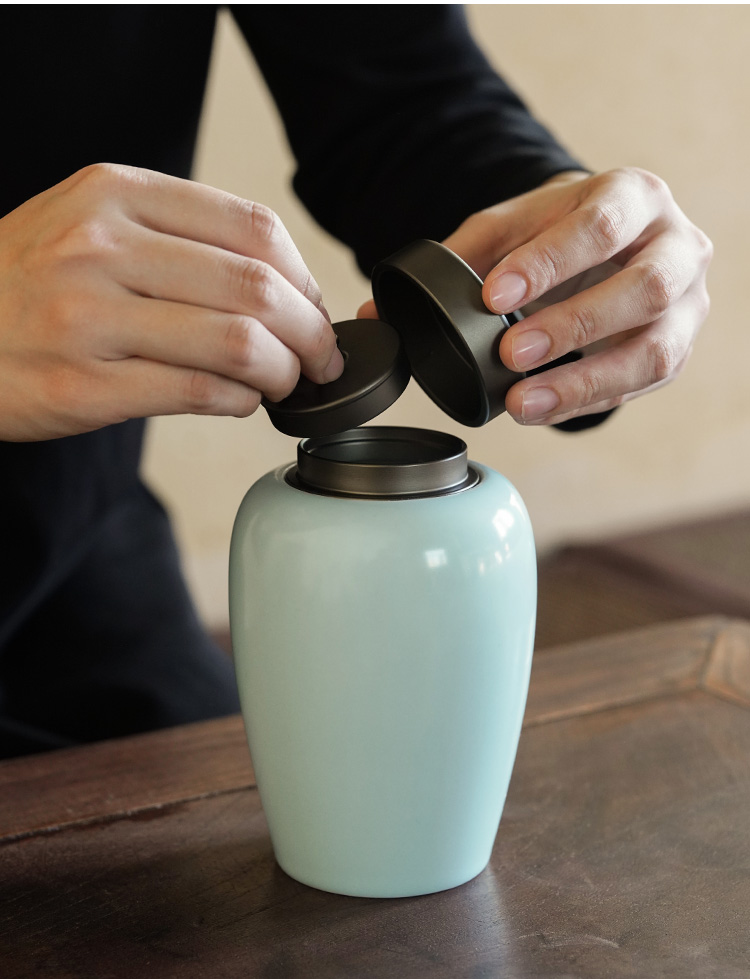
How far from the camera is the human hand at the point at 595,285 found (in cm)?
61

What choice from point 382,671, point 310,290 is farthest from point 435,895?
point 310,290

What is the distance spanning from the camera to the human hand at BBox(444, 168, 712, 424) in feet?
2.00

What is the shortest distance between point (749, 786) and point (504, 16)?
5.07ft

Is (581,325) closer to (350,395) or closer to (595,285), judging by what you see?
(595,285)

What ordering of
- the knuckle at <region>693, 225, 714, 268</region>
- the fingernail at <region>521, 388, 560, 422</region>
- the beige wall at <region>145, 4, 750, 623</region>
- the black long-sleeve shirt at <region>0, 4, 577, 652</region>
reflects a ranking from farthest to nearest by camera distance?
the beige wall at <region>145, 4, 750, 623</region> < the black long-sleeve shirt at <region>0, 4, 577, 652</region> < the knuckle at <region>693, 225, 714, 268</region> < the fingernail at <region>521, 388, 560, 422</region>

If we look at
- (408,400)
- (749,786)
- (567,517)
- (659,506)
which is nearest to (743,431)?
(659,506)

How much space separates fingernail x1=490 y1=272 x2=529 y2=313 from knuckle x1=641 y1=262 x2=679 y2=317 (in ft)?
0.34

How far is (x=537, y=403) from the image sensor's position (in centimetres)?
62

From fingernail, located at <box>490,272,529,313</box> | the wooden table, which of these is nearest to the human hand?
fingernail, located at <box>490,272,529,313</box>

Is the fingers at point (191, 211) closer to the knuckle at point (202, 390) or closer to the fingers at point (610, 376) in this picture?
the knuckle at point (202, 390)

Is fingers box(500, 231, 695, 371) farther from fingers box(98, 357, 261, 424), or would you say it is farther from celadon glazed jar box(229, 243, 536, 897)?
fingers box(98, 357, 261, 424)

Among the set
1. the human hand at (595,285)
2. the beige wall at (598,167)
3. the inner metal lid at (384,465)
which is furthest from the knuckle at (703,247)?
the beige wall at (598,167)

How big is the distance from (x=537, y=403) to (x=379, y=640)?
181 millimetres

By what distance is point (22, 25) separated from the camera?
89 centimetres
